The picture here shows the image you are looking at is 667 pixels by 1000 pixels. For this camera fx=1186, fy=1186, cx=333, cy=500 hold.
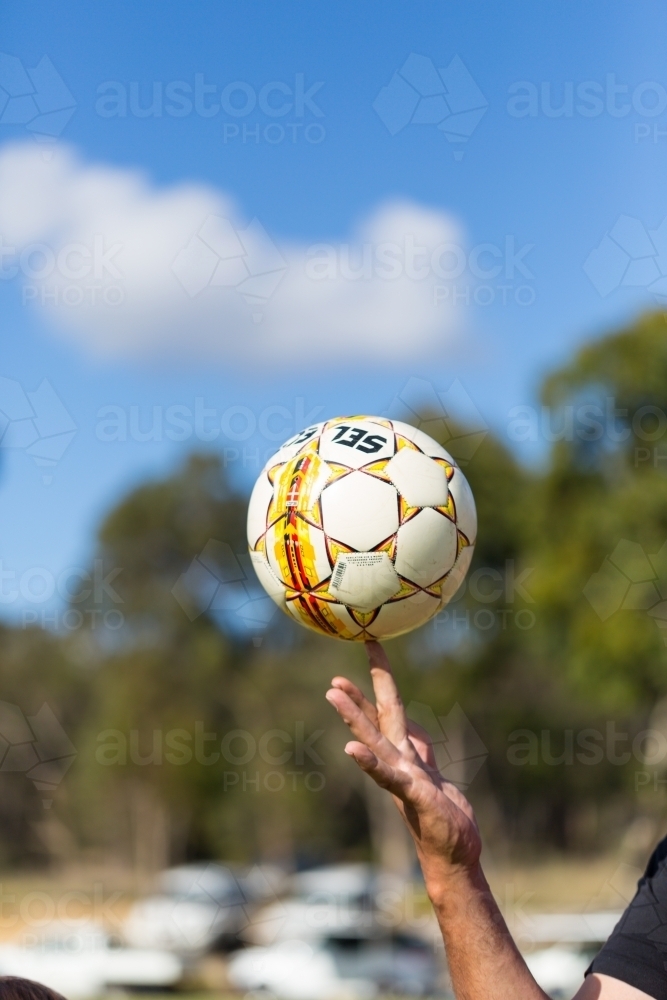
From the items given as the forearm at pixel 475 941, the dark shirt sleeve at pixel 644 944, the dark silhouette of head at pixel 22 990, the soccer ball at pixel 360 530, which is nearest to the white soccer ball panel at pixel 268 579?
the soccer ball at pixel 360 530

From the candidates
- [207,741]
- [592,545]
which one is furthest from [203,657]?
[592,545]

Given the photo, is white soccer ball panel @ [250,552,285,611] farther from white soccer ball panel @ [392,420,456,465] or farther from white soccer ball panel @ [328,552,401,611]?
white soccer ball panel @ [392,420,456,465]

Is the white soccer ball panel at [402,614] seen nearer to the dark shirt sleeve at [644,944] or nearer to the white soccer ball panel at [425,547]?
the white soccer ball panel at [425,547]

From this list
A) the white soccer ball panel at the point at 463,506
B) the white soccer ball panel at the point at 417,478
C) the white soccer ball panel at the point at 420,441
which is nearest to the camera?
the white soccer ball panel at the point at 417,478

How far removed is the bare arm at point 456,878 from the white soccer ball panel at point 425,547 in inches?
38.6

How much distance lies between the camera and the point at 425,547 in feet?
12.8

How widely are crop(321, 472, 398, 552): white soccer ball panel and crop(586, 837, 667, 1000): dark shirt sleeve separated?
1.37 metres

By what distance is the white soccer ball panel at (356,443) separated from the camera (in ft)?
13.3

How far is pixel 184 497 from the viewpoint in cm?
4666

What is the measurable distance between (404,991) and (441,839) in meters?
25.3

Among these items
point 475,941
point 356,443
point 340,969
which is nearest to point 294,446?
point 356,443

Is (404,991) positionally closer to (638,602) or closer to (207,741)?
(638,602)

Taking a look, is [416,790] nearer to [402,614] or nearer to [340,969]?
[402,614]

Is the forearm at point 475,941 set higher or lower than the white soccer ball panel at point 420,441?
lower
